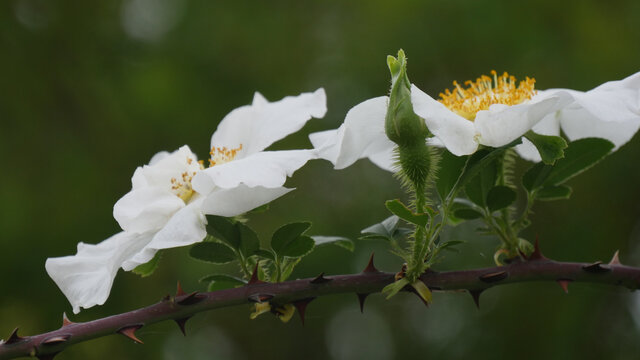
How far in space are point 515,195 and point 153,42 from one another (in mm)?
4636

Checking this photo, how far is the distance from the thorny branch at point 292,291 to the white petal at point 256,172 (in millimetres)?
210

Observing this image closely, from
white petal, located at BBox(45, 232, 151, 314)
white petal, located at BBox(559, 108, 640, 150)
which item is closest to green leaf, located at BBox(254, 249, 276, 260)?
white petal, located at BBox(45, 232, 151, 314)

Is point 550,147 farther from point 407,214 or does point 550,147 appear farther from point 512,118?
point 407,214

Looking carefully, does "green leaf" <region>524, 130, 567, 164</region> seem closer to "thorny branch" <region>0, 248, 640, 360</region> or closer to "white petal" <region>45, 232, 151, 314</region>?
"thorny branch" <region>0, 248, 640, 360</region>

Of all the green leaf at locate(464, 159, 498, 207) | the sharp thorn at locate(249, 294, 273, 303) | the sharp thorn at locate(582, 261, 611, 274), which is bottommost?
the sharp thorn at locate(582, 261, 611, 274)

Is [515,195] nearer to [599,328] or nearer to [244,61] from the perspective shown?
[599,328]

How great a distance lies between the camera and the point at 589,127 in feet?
5.42

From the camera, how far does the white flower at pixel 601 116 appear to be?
131 centimetres

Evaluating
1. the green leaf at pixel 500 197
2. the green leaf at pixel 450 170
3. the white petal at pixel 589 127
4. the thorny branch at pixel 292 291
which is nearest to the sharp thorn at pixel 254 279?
the thorny branch at pixel 292 291

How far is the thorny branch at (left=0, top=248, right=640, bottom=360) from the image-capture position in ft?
4.23

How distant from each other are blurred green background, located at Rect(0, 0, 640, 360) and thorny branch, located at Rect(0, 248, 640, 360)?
2699 millimetres

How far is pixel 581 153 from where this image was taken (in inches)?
59.4

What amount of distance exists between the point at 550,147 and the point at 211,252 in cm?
69

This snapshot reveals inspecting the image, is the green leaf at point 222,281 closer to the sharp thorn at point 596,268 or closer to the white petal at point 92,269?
the white petal at point 92,269
